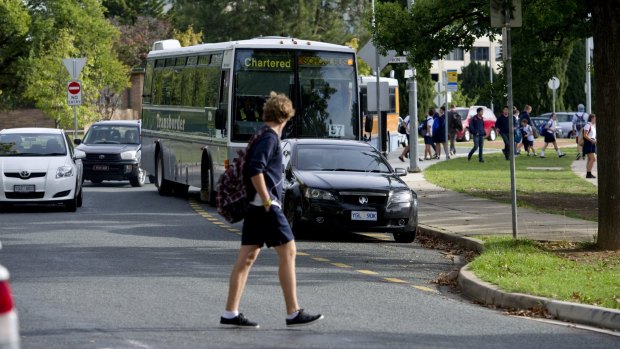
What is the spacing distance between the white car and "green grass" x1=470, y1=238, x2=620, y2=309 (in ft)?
34.0

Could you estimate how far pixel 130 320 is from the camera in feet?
37.7

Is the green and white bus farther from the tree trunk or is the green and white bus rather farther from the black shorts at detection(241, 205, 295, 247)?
the black shorts at detection(241, 205, 295, 247)

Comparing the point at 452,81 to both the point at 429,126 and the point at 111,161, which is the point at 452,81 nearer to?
the point at 429,126

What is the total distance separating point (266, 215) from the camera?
35.7ft

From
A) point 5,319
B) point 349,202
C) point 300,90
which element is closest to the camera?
point 5,319

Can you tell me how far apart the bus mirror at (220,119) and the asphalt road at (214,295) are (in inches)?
144

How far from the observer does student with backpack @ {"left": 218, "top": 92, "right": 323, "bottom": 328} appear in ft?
35.6

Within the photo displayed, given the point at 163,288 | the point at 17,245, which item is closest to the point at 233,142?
the point at 17,245

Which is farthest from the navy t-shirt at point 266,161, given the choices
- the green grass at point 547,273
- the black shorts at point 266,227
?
the green grass at point 547,273

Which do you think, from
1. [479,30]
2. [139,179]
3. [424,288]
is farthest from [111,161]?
[424,288]

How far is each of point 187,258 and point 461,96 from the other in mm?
80950

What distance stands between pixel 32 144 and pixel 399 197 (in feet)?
30.8

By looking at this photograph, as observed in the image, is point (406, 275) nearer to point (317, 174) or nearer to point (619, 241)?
point (619, 241)

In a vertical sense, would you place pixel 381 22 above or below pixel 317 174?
above
